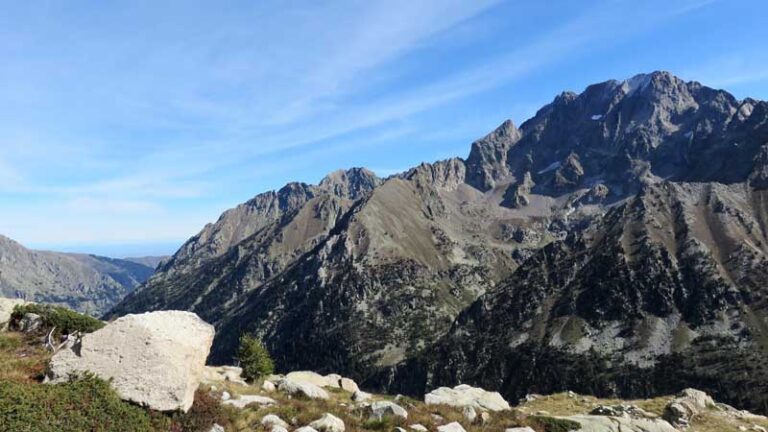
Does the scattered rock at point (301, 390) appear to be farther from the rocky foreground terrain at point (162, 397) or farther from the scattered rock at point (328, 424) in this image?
the scattered rock at point (328, 424)

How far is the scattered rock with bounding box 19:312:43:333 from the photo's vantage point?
33.2m

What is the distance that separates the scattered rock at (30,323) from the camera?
33191 millimetres

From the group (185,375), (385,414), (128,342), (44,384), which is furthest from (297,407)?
(44,384)

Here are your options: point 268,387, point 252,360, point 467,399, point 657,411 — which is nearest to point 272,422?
point 268,387

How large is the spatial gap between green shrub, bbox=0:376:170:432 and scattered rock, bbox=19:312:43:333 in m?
16.6

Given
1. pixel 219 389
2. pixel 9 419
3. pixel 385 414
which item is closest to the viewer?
pixel 9 419

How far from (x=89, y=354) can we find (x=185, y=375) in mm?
4048

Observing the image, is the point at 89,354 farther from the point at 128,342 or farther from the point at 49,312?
the point at 49,312

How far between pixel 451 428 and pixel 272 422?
8.65 metres

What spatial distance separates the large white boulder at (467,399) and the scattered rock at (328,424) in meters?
11.5

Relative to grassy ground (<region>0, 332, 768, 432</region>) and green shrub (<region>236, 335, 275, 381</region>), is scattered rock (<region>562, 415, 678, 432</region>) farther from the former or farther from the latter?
green shrub (<region>236, 335, 275, 381</region>)

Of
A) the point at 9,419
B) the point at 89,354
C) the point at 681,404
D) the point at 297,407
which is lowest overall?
the point at 681,404

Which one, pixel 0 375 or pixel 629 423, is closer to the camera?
pixel 0 375

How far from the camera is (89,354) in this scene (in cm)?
2127
